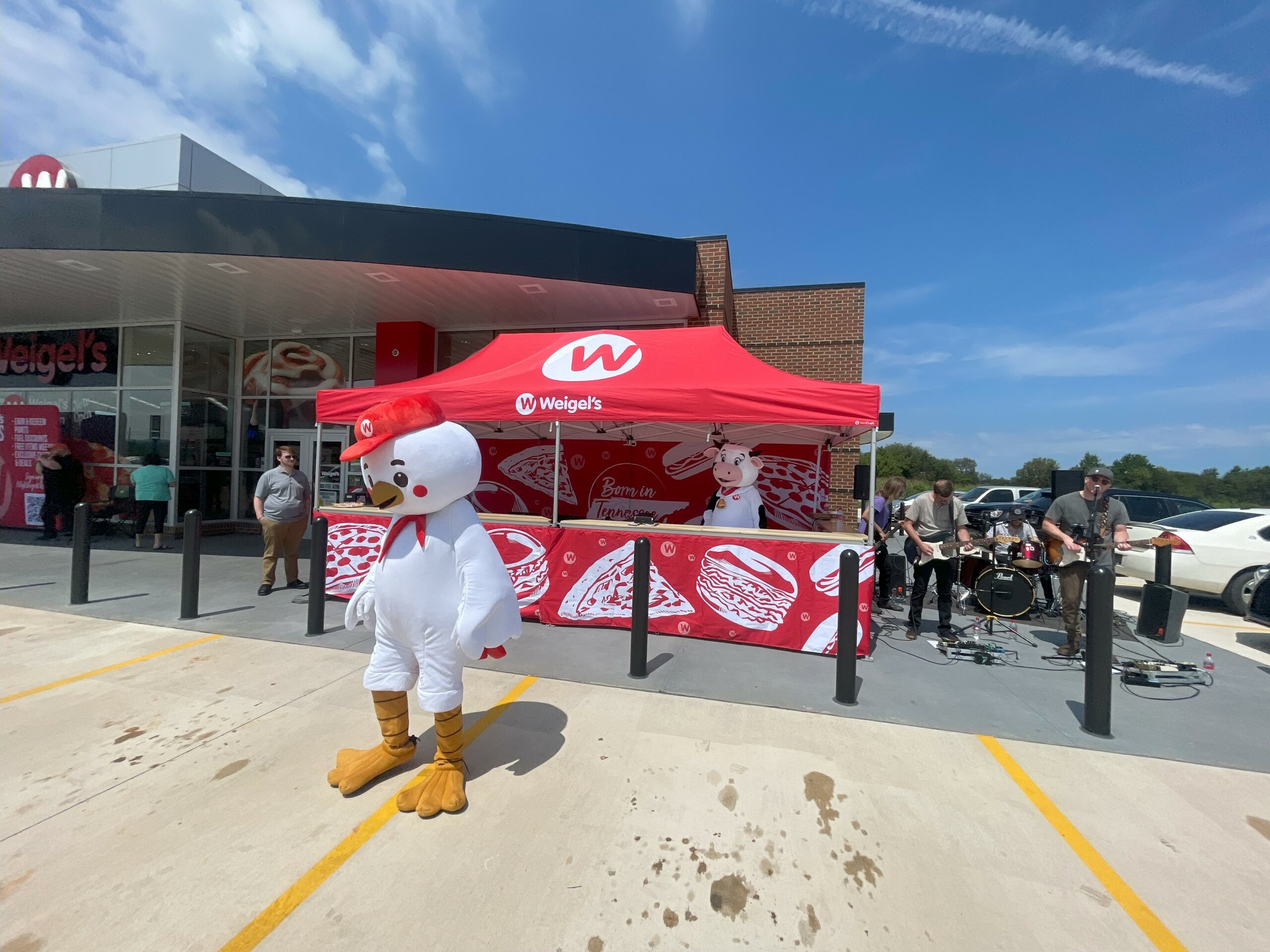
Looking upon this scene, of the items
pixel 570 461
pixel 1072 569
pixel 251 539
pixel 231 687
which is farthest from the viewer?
pixel 251 539

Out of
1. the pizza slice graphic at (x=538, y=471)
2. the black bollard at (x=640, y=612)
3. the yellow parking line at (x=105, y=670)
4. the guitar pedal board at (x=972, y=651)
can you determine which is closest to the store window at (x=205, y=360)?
the pizza slice graphic at (x=538, y=471)

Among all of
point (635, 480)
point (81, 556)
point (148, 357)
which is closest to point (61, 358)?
point (148, 357)

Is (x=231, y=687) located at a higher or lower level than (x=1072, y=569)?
lower

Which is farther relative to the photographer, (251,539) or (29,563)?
(251,539)

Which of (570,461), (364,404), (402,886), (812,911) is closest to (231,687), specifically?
(402,886)

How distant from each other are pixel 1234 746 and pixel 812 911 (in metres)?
3.53

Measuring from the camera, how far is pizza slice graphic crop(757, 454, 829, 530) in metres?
9.14

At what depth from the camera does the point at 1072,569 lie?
5.39 metres

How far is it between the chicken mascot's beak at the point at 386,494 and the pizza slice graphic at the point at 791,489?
723cm

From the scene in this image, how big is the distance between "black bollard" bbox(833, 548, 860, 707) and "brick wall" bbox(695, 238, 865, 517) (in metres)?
6.65

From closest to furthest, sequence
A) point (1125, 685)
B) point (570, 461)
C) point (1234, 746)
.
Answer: point (1234, 746)
point (1125, 685)
point (570, 461)

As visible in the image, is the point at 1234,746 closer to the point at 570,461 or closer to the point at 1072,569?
the point at 1072,569

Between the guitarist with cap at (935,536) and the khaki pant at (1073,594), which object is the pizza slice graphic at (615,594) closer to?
the guitarist with cap at (935,536)

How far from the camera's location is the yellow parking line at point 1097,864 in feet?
6.79
